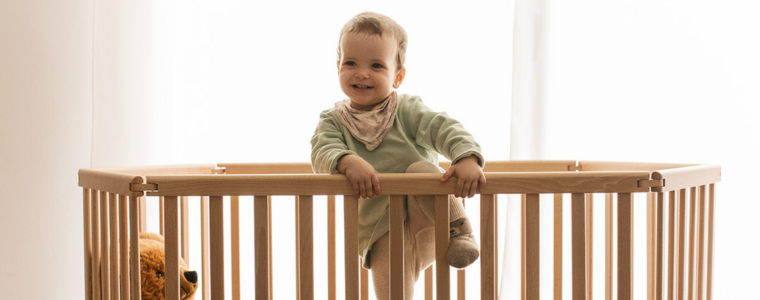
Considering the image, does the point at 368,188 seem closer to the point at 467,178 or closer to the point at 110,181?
the point at 467,178

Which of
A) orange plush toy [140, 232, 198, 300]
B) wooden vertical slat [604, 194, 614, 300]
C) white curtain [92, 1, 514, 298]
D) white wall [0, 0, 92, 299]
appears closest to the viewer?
orange plush toy [140, 232, 198, 300]

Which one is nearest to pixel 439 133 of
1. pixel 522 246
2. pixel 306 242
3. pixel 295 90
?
pixel 306 242

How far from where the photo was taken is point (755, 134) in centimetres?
171

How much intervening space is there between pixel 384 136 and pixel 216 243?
0.41m

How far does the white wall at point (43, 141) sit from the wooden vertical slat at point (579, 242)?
4.56ft

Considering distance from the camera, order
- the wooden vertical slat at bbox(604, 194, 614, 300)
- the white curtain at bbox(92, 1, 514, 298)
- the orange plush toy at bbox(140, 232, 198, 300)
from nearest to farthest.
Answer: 1. the orange plush toy at bbox(140, 232, 198, 300)
2. the wooden vertical slat at bbox(604, 194, 614, 300)
3. the white curtain at bbox(92, 1, 514, 298)

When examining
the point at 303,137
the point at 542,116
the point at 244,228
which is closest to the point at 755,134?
the point at 542,116

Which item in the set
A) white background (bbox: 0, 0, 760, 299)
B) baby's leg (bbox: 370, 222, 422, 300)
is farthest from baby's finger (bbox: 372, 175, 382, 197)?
white background (bbox: 0, 0, 760, 299)

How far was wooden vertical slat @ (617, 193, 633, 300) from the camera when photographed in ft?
3.37

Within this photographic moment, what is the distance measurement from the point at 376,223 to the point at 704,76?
1091 millimetres

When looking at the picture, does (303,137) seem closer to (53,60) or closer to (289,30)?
(289,30)

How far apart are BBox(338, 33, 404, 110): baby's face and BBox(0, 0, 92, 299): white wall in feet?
3.07

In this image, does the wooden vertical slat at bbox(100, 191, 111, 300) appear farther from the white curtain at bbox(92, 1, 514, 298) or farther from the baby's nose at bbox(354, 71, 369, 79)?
the white curtain at bbox(92, 1, 514, 298)

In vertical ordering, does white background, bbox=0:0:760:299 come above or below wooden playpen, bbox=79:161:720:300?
above
